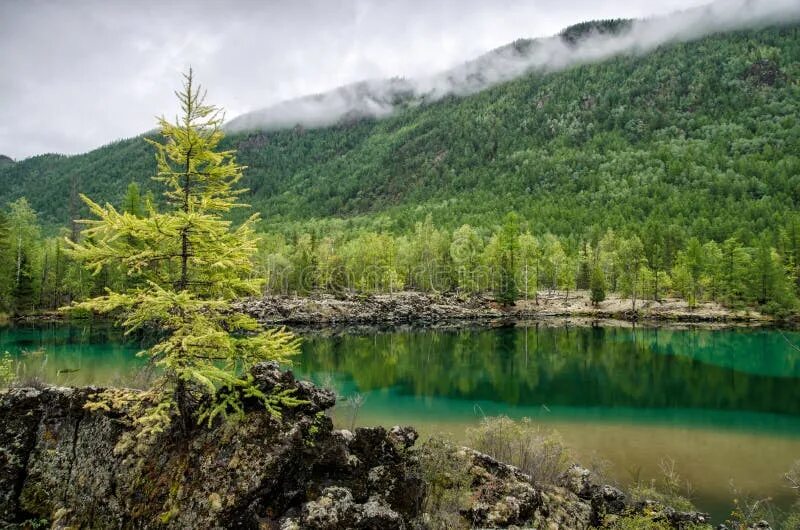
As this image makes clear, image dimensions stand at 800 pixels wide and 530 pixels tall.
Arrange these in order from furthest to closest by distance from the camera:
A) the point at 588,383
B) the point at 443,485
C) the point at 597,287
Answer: the point at 597,287 → the point at 588,383 → the point at 443,485

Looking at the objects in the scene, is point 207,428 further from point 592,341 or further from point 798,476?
point 592,341

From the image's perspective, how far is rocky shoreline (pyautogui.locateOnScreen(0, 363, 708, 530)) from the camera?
10023 millimetres

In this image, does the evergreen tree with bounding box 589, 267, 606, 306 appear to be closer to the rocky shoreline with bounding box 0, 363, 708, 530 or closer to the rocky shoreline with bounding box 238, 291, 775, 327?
the rocky shoreline with bounding box 238, 291, 775, 327

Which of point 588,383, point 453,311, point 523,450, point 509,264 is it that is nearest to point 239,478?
point 523,450

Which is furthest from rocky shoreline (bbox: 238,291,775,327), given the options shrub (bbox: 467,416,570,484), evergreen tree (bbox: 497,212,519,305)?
shrub (bbox: 467,416,570,484)

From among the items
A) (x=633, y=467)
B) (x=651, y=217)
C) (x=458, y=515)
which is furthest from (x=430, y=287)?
(x=458, y=515)

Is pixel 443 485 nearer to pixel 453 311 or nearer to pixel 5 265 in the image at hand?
pixel 453 311

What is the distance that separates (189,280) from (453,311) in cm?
8121

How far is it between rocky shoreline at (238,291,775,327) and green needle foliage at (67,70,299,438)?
223 ft

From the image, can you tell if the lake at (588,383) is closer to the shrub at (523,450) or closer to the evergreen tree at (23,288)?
the shrub at (523,450)

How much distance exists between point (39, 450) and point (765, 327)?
90356mm

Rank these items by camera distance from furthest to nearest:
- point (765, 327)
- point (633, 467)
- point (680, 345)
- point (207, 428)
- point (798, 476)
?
point (765, 327)
point (680, 345)
point (633, 467)
point (798, 476)
point (207, 428)

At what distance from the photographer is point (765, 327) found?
74438mm

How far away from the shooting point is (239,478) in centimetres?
Answer: 1004
